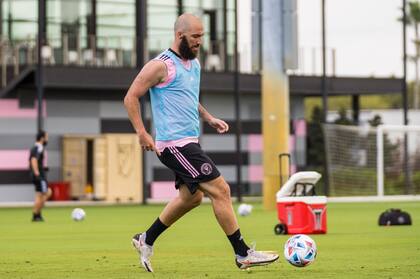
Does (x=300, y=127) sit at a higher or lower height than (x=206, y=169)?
lower

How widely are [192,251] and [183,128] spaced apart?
12.5 feet

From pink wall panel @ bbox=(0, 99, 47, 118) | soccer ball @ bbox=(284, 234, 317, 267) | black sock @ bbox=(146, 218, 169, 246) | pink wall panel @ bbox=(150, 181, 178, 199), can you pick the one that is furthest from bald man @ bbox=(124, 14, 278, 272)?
pink wall panel @ bbox=(150, 181, 178, 199)

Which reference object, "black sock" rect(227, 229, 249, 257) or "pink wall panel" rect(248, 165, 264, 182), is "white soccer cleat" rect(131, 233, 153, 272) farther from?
"pink wall panel" rect(248, 165, 264, 182)

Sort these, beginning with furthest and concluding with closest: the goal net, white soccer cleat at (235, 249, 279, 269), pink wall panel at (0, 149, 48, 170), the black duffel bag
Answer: the goal net < pink wall panel at (0, 149, 48, 170) < the black duffel bag < white soccer cleat at (235, 249, 279, 269)

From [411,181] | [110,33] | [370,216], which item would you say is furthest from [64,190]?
[370,216]

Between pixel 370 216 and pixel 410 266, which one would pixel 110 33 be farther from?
pixel 410 266

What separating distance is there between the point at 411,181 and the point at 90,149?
37.7 ft

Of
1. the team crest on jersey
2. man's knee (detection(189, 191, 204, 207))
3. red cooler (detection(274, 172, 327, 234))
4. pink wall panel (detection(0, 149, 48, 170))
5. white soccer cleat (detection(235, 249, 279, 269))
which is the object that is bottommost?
pink wall panel (detection(0, 149, 48, 170))

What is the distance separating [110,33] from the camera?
147 feet

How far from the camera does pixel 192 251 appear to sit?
15148mm

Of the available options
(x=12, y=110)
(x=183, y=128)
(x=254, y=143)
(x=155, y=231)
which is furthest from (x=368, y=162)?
(x=183, y=128)

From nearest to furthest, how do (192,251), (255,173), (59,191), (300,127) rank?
(192,251)
(59,191)
(255,173)
(300,127)

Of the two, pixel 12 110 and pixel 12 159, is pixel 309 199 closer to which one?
pixel 12 110

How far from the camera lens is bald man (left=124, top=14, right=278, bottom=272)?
11.4m
